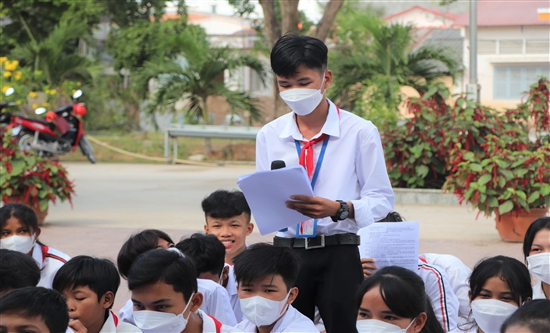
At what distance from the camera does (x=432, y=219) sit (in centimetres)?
956

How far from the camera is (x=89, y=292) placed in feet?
11.3

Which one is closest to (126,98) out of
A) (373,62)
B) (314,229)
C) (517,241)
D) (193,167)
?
(193,167)

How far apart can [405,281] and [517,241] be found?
513 centimetres

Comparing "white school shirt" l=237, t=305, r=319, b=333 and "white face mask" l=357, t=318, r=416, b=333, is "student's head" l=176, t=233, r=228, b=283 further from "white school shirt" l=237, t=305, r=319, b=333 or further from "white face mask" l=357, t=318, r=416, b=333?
"white face mask" l=357, t=318, r=416, b=333

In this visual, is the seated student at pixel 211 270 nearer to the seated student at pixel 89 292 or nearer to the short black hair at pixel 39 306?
the seated student at pixel 89 292

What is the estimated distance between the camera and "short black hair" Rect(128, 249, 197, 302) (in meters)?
3.32

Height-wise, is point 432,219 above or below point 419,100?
below

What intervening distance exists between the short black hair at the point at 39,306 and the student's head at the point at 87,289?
0.70 metres

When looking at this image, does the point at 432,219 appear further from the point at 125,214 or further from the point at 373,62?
the point at 373,62

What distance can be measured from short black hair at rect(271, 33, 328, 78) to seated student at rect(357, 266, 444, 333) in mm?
902

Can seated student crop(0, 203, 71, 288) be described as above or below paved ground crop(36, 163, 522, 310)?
above

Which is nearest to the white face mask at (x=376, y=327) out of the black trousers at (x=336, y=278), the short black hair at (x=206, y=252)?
the black trousers at (x=336, y=278)

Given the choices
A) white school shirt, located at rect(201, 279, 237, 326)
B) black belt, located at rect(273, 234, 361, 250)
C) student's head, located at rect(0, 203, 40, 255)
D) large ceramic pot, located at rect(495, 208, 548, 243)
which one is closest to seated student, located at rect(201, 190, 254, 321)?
white school shirt, located at rect(201, 279, 237, 326)

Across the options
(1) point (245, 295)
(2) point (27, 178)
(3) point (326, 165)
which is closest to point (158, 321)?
(1) point (245, 295)
